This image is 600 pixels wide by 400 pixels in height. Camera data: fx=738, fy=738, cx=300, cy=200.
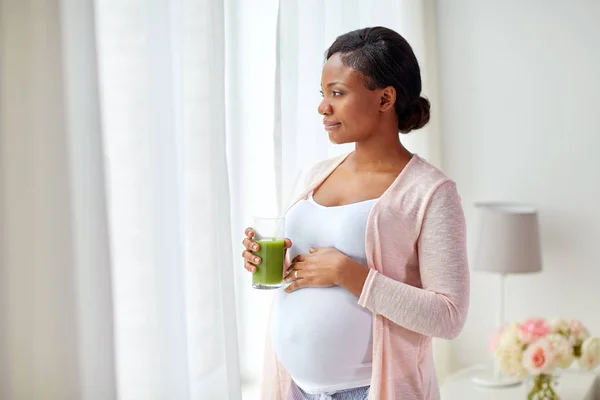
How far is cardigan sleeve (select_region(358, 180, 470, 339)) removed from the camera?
1.17 metres

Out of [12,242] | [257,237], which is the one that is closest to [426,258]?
[257,237]

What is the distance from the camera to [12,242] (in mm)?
1360

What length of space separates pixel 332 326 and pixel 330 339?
0.07ft

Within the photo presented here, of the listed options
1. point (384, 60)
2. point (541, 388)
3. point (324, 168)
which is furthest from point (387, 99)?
point (541, 388)

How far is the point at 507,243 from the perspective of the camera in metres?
2.57

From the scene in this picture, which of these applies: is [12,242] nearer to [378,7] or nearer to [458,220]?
[458,220]

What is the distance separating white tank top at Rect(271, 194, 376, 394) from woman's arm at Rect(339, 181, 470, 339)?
5 cm

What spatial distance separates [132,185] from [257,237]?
0.90 ft

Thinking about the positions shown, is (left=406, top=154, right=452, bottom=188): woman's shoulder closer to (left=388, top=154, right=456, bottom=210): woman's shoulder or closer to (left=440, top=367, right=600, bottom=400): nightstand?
(left=388, top=154, right=456, bottom=210): woman's shoulder

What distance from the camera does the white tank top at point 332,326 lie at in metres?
1.22

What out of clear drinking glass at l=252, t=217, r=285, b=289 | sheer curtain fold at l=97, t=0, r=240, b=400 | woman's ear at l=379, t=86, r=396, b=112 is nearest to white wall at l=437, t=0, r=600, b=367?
sheer curtain fold at l=97, t=0, r=240, b=400

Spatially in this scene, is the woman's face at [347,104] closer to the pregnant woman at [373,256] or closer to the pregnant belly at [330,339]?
the pregnant woman at [373,256]

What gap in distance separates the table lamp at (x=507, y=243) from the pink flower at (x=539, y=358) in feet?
1.18

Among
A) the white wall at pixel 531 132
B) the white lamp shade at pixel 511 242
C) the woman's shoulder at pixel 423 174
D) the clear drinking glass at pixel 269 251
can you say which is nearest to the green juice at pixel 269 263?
the clear drinking glass at pixel 269 251
